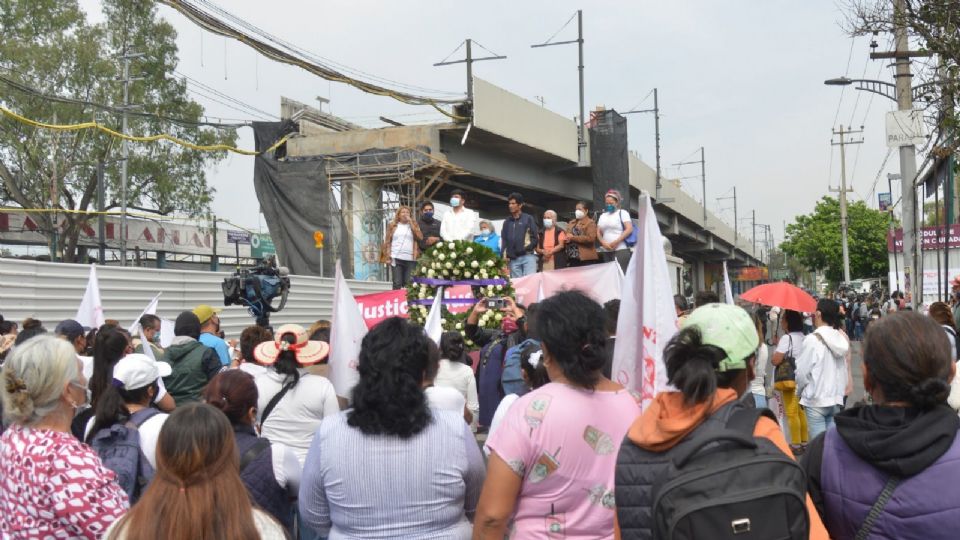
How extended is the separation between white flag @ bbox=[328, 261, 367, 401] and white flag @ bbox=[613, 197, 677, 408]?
1.52m

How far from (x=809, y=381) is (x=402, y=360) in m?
6.03

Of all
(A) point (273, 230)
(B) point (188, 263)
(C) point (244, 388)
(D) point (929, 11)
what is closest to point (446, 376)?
(C) point (244, 388)

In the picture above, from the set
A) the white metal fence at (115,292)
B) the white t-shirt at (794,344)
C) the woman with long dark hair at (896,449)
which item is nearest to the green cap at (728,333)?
the woman with long dark hair at (896,449)

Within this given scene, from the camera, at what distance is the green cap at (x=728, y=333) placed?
2.72m

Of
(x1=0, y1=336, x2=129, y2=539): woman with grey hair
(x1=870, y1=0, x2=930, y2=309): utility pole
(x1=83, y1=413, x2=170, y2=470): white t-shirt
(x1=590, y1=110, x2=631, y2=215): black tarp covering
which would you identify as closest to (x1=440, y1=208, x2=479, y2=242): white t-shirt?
(x1=870, y1=0, x2=930, y2=309): utility pole

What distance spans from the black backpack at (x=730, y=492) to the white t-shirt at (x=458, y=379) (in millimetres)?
4355

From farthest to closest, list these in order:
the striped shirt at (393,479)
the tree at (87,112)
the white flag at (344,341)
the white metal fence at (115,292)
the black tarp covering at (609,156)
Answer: the tree at (87,112)
the black tarp covering at (609,156)
the white metal fence at (115,292)
the white flag at (344,341)
the striped shirt at (393,479)

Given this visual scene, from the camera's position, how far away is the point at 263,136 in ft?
93.3

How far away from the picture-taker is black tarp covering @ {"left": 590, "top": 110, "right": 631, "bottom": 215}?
1162 inches

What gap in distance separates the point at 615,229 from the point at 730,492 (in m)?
11.2

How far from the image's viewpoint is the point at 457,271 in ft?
30.2

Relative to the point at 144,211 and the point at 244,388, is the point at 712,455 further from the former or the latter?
the point at 144,211

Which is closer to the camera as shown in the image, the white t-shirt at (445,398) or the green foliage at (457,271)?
the white t-shirt at (445,398)

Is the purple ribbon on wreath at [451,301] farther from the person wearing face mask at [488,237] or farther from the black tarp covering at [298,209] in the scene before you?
→ the black tarp covering at [298,209]
